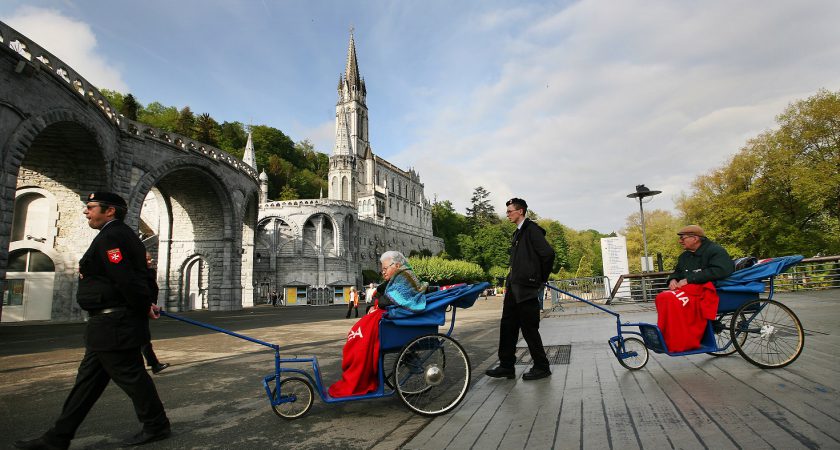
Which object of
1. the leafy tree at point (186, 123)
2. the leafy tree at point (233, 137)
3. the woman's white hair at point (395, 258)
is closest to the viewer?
the woman's white hair at point (395, 258)

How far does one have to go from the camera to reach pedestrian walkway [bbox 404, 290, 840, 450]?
2838 mm

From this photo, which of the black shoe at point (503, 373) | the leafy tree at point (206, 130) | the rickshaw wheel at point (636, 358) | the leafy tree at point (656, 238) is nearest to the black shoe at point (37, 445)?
the black shoe at point (503, 373)

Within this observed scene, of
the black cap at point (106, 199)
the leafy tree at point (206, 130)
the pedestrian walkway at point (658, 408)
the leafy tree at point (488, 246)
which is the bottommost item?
the pedestrian walkway at point (658, 408)

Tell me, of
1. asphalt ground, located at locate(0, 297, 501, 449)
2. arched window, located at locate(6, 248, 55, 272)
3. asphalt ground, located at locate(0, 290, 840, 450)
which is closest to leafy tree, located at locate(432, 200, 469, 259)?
arched window, located at locate(6, 248, 55, 272)

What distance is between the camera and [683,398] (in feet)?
12.3

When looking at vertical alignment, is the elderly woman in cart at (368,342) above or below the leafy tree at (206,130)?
below

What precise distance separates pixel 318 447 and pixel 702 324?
13.3 ft

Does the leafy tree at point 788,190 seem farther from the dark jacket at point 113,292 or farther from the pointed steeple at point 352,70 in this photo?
the pointed steeple at point 352,70

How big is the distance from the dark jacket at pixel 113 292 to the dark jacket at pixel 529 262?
3.62 metres

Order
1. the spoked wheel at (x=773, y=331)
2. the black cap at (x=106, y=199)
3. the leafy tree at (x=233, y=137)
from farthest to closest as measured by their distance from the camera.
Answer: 1. the leafy tree at (x=233, y=137)
2. the spoked wheel at (x=773, y=331)
3. the black cap at (x=106, y=199)

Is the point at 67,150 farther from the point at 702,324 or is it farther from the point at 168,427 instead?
the point at 702,324

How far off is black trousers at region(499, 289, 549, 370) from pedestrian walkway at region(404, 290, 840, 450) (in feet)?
0.85

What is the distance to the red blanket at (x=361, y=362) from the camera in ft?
12.4

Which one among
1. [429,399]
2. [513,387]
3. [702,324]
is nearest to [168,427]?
[429,399]
